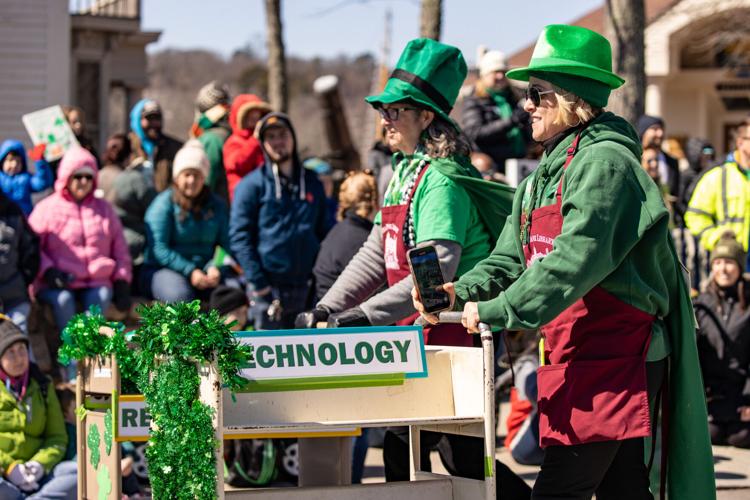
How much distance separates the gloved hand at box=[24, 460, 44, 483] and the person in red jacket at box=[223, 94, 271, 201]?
3674mm

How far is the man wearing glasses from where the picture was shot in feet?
31.4

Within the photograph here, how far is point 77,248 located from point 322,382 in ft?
15.1

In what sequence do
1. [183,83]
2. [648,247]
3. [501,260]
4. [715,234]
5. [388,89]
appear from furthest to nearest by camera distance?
[183,83]
[715,234]
[388,89]
[501,260]
[648,247]

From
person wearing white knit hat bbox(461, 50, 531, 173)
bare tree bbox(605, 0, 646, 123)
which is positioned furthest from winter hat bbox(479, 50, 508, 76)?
bare tree bbox(605, 0, 646, 123)

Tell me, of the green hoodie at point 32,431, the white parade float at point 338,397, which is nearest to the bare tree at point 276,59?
the green hoodie at point 32,431

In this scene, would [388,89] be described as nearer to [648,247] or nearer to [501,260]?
→ [501,260]

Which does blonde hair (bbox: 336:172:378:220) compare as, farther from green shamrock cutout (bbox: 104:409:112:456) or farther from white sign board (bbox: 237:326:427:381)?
white sign board (bbox: 237:326:427:381)

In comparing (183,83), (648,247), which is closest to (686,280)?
(648,247)

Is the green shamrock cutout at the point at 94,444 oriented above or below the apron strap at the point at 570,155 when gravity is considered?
below

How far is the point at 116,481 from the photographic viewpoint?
489cm

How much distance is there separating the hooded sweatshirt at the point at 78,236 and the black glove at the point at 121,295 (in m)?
0.04

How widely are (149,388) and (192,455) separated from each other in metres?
0.33

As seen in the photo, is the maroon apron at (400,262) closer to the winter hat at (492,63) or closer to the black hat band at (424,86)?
the black hat band at (424,86)

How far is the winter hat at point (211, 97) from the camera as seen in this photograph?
1115 cm
